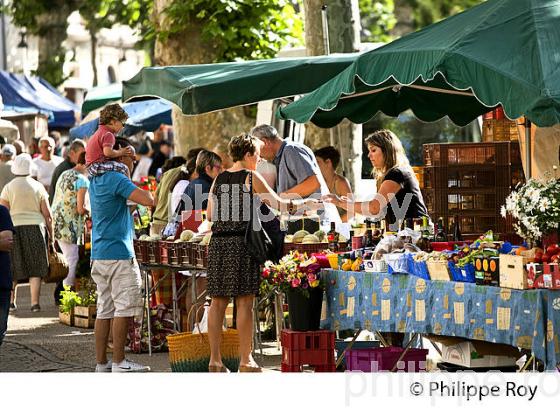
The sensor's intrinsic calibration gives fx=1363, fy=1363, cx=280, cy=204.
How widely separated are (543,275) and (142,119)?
52.2ft

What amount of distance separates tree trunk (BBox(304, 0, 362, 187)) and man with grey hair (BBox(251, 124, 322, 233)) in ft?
14.3

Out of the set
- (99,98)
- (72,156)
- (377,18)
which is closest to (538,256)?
(72,156)

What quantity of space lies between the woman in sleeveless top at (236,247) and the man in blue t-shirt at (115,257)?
0.63m

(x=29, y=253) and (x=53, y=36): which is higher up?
(x=53, y=36)

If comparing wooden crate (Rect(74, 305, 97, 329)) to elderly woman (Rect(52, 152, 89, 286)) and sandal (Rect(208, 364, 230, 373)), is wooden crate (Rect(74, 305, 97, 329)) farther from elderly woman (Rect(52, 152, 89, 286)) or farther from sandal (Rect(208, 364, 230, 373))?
sandal (Rect(208, 364, 230, 373))

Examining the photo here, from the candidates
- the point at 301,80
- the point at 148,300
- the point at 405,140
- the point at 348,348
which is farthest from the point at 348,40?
the point at 348,348

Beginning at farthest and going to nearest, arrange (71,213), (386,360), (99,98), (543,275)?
1. (99,98)
2. (71,213)
3. (386,360)
4. (543,275)

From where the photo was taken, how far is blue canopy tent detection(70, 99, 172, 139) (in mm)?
24078

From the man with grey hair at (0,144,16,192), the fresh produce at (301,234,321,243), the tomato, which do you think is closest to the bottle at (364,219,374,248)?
the fresh produce at (301,234,321,243)

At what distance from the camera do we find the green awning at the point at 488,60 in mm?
8805

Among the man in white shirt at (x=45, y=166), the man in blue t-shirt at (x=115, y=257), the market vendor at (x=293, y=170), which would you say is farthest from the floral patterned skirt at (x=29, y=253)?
the man in white shirt at (x=45, y=166)

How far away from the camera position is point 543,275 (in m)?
8.72

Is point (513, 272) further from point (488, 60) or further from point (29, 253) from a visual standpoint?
point (29, 253)

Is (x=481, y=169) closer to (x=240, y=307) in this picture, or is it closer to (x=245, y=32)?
(x=240, y=307)
